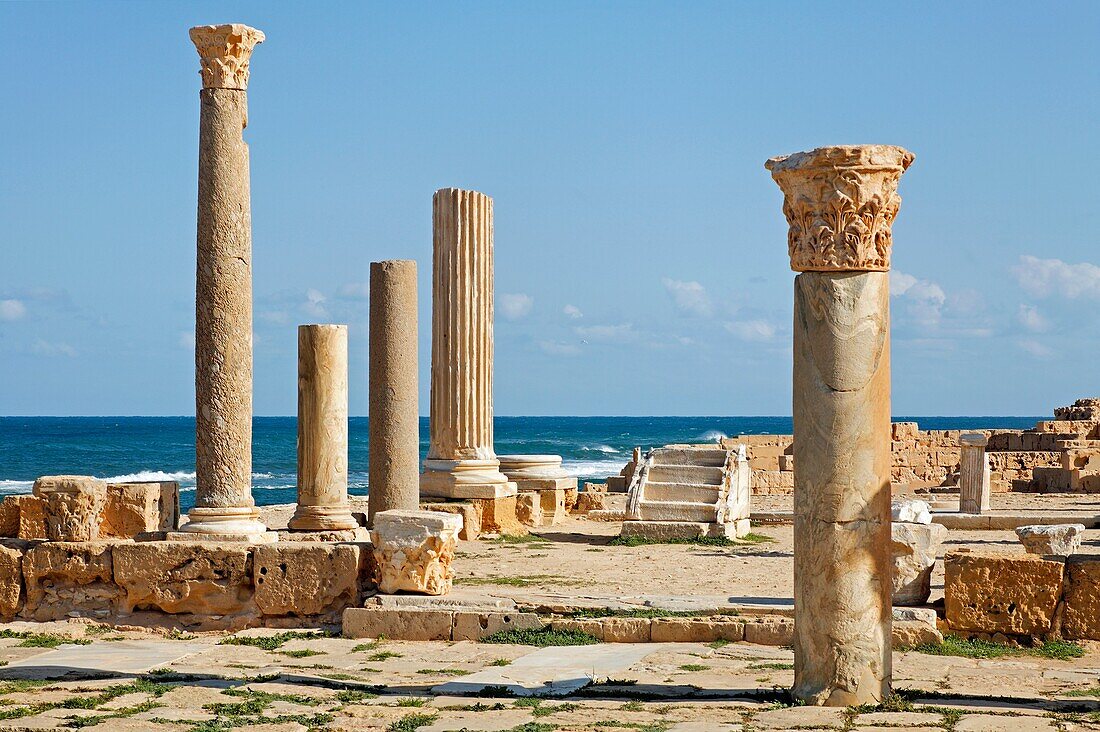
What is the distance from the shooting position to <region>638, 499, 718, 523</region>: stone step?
18.9 meters

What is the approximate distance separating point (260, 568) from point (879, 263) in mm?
5994

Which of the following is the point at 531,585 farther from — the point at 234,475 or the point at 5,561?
the point at 5,561

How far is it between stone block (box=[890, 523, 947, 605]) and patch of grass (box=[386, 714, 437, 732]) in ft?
14.6

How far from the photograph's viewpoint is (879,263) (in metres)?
8.18

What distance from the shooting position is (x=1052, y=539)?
41.1 feet

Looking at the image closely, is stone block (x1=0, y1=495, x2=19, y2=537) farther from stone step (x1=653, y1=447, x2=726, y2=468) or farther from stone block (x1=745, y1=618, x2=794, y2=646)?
stone step (x1=653, y1=447, x2=726, y2=468)

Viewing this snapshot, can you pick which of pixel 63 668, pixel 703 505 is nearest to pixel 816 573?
pixel 63 668

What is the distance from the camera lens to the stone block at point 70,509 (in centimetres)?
1220

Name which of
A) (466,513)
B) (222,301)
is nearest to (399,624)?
(222,301)

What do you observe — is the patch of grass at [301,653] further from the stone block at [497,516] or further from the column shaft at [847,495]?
the stone block at [497,516]

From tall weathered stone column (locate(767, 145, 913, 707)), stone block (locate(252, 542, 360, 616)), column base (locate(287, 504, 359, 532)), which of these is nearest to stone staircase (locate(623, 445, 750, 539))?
column base (locate(287, 504, 359, 532))

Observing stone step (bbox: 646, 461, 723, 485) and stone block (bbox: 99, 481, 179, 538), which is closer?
stone block (bbox: 99, 481, 179, 538)

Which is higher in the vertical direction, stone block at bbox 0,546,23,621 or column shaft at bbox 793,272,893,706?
column shaft at bbox 793,272,893,706

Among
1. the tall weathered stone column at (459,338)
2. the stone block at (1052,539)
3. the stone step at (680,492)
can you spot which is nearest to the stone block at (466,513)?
the tall weathered stone column at (459,338)
